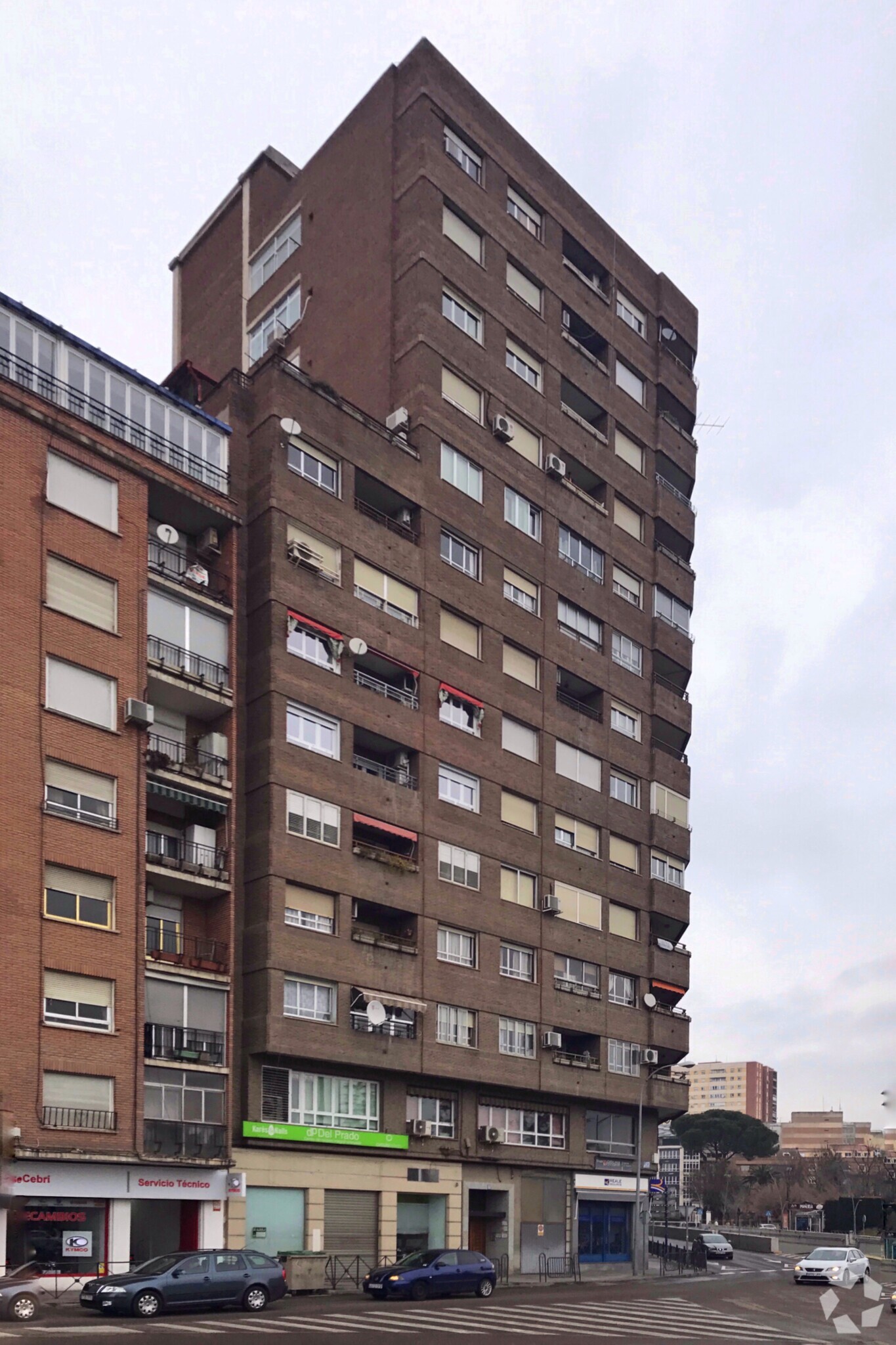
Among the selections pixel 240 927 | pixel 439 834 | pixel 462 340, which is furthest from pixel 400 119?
pixel 240 927

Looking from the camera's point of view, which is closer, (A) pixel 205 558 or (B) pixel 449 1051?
(A) pixel 205 558

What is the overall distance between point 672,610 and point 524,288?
16.5m

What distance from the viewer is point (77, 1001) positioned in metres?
35.0

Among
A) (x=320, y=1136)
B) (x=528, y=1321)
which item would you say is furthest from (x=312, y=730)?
(x=528, y=1321)

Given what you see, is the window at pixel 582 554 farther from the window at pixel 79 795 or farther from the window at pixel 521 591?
the window at pixel 79 795

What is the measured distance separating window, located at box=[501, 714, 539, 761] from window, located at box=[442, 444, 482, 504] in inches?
335

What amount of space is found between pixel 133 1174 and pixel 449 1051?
13658 millimetres

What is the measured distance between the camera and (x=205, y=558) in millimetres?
43375

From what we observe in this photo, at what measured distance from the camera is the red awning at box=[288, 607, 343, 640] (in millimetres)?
43500

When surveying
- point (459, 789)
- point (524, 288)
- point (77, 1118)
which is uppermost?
point (524, 288)

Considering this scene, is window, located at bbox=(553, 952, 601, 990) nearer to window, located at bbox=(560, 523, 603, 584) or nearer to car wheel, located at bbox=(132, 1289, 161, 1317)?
window, located at bbox=(560, 523, 603, 584)

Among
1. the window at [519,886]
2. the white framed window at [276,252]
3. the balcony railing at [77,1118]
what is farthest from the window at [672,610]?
the balcony railing at [77,1118]

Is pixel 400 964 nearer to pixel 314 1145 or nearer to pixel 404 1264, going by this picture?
pixel 314 1145

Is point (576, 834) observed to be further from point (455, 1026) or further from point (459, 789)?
point (455, 1026)
